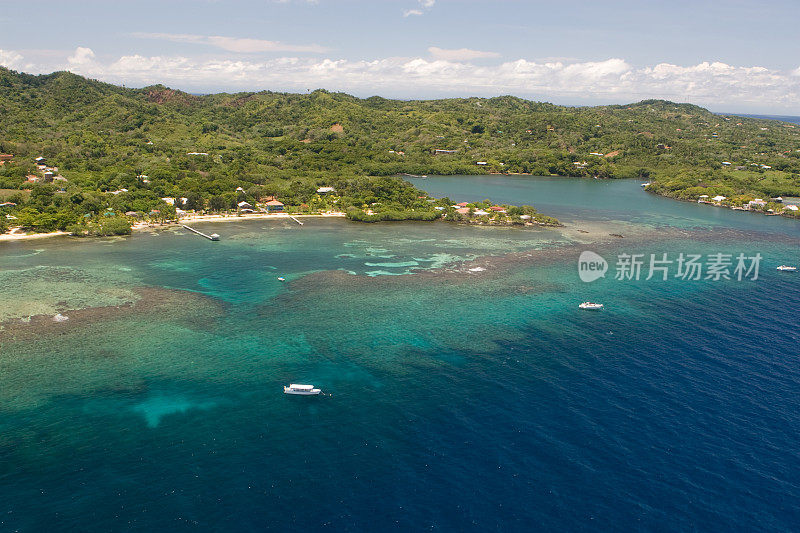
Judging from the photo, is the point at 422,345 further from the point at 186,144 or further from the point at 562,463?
the point at 186,144

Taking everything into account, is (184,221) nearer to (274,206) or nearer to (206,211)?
(206,211)

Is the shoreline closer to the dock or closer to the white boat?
the dock

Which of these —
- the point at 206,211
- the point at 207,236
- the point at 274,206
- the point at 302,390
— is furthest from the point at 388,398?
the point at 274,206

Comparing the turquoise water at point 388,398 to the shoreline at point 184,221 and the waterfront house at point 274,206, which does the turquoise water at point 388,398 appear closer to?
the shoreline at point 184,221

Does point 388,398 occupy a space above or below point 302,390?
below

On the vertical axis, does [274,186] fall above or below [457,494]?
above

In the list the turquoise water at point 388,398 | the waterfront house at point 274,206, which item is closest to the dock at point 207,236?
the turquoise water at point 388,398

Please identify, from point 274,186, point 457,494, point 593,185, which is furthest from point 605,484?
point 593,185

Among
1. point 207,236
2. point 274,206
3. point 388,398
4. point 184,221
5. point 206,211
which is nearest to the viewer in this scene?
point 388,398
